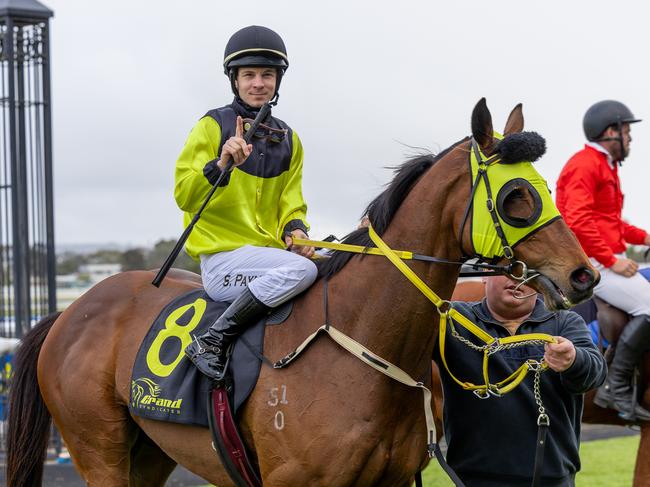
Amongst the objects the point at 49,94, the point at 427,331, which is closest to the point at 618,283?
the point at 427,331

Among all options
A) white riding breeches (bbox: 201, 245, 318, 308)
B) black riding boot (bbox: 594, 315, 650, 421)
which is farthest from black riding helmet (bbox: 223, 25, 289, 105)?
black riding boot (bbox: 594, 315, 650, 421)

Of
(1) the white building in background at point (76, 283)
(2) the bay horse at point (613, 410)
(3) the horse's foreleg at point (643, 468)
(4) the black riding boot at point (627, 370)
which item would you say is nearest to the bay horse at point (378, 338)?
(2) the bay horse at point (613, 410)

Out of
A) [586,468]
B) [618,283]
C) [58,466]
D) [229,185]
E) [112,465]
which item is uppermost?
[229,185]

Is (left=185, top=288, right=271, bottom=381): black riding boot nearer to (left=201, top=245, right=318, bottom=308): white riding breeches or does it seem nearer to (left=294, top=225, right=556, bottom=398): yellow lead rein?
(left=201, top=245, right=318, bottom=308): white riding breeches

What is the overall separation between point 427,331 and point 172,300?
1512 millimetres

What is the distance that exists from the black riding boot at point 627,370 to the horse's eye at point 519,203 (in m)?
3.38

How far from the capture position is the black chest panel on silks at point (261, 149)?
4.29m

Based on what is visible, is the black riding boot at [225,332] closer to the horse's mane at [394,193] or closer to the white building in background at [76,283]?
the horse's mane at [394,193]

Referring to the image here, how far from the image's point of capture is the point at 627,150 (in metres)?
6.76

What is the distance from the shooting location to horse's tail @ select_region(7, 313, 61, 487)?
5.12m

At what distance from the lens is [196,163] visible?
4125 millimetres

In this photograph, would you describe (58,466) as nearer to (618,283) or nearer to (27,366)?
(27,366)

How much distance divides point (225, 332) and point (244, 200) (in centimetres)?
67

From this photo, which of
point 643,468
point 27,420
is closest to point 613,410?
point 643,468
